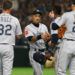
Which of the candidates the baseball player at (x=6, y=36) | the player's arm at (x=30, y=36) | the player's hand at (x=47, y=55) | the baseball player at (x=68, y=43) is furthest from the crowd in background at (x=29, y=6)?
the baseball player at (x=68, y=43)

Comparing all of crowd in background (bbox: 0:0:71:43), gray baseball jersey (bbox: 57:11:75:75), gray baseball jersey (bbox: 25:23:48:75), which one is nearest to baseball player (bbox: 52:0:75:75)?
gray baseball jersey (bbox: 57:11:75:75)

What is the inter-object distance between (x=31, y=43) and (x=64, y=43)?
61.1 inches

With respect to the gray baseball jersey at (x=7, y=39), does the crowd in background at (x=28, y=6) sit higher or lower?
higher

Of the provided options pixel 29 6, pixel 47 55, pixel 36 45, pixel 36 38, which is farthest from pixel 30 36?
pixel 29 6

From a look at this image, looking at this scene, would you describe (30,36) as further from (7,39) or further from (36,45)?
(7,39)

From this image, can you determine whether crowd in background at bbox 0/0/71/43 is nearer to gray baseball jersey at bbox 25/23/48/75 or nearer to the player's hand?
the player's hand

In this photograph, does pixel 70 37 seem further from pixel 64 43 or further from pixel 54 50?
pixel 54 50

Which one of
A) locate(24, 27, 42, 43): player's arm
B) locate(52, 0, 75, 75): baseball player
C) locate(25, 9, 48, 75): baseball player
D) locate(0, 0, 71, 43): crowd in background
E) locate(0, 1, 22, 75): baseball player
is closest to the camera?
locate(52, 0, 75, 75): baseball player

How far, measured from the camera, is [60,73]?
1258cm

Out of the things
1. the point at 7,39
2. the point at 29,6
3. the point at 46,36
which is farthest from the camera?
the point at 29,6

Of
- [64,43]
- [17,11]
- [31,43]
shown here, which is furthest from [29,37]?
[17,11]

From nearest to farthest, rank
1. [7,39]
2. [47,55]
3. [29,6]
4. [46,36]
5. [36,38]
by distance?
[7,39]
[46,36]
[36,38]
[47,55]
[29,6]

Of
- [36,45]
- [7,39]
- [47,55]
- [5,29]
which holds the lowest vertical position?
[47,55]

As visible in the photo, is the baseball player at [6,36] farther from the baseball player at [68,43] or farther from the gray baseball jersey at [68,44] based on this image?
the gray baseball jersey at [68,44]
